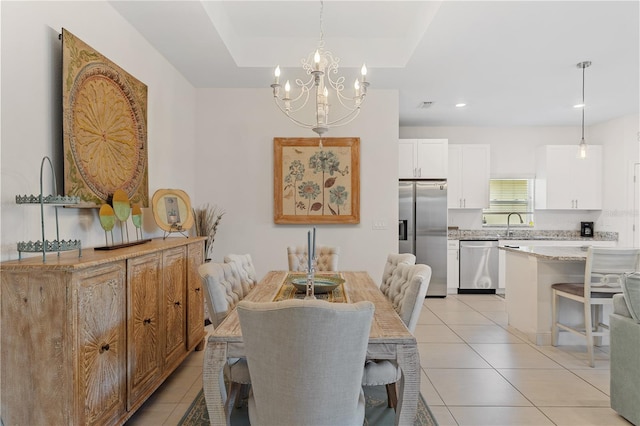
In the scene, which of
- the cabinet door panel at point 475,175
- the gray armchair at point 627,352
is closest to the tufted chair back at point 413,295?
the gray armchair at point 627,352

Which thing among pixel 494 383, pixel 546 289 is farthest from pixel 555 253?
pixel 494 383

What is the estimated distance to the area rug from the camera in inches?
95.5

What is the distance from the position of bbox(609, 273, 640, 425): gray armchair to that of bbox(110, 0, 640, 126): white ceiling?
209 centimetres

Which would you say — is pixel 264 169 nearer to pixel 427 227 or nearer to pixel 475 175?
pixel 427 227

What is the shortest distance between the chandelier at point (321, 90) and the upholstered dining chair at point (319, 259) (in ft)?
4.05

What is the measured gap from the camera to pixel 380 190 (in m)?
4.85

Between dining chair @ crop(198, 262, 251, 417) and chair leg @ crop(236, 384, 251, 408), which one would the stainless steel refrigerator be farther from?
dining chair @ crop(198, 262, 251, 417)

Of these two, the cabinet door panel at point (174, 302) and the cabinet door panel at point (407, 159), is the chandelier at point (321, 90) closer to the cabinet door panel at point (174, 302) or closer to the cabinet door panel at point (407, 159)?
the cabinet door panel at point (174, 302)

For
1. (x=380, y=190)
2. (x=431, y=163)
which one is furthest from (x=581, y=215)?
(x=380, y=190)

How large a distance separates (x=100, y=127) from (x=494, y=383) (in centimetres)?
339

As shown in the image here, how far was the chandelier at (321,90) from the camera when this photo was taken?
2.41 m

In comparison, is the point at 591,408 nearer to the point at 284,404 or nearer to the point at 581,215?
the point at 284,404

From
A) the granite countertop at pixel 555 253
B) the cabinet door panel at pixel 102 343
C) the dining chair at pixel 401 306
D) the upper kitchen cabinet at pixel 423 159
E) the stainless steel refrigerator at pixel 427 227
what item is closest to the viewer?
the cabinet door panel at pixel 102 343

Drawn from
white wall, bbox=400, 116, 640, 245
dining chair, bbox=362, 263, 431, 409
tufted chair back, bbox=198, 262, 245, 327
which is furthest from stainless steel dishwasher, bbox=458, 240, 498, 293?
tufted chair back, bbox=198, 262, 245, 327
